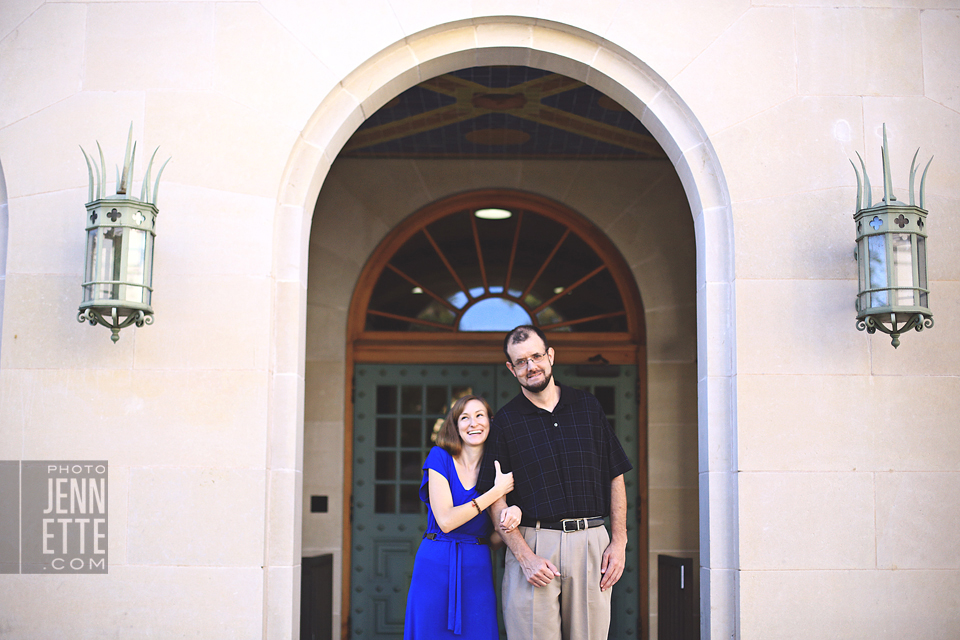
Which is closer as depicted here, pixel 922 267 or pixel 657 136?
pixel 922 267

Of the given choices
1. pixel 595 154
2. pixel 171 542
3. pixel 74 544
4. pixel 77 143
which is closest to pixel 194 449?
pixel 171 542

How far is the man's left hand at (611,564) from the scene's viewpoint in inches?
145

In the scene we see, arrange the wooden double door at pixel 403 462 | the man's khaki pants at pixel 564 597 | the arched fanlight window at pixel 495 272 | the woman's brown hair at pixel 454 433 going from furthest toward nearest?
the arched fanlight window at pixel 495 272 → the wooden double door at pixel 403 462 → the woman's brown hair at pixel 454 433 → the man's khaki pants at pixel 564 597

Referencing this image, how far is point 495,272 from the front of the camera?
22.7 ft

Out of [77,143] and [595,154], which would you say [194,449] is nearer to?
[77,143]

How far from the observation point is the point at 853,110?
4277 millimetres

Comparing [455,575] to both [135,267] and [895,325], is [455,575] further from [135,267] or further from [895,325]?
[895,325]

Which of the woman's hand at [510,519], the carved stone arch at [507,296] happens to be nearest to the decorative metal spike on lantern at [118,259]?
the woman's hand at [510,519]

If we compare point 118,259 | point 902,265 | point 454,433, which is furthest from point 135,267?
point 902,265

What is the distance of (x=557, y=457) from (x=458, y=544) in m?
0.64

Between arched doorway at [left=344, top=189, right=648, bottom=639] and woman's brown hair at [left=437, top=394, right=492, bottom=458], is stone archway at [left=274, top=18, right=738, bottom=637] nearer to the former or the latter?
woman's brown hair at [left=437, top=394, right=492, bottom=458]

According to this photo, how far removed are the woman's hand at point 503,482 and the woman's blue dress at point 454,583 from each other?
0.13 meters

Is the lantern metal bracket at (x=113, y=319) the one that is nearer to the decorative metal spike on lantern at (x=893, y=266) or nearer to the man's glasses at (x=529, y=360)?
the man's glasses at (x=529, y=360)

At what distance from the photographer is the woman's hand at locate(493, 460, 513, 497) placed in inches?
149
